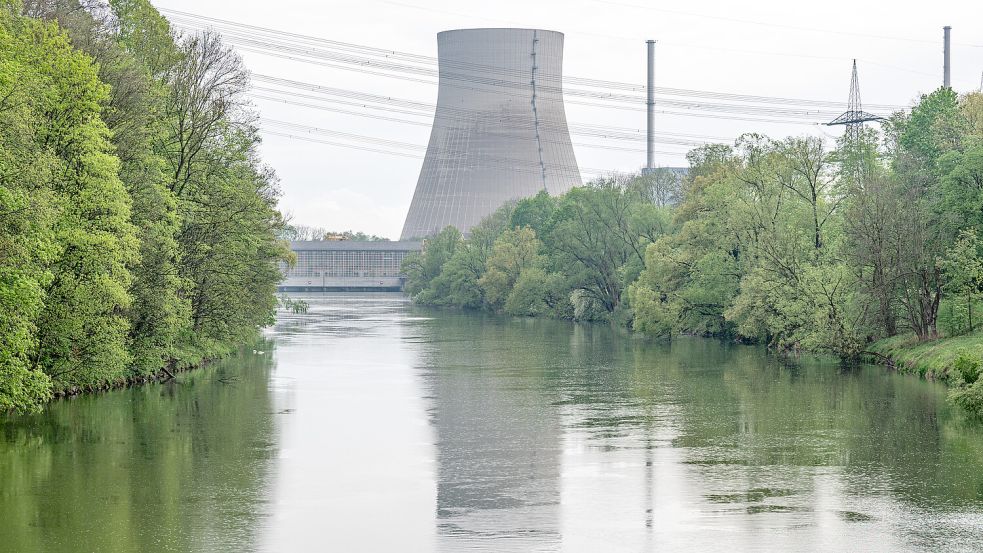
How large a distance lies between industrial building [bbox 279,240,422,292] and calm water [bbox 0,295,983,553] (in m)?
105

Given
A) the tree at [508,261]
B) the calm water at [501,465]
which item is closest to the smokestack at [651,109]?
the tree at [508,261]

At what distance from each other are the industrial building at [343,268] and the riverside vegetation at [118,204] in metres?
97.1

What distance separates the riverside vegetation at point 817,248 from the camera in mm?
33875

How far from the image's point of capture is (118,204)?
25.4 metres

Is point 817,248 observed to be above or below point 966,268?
above

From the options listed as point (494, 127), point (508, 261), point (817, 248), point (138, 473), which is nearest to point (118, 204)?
point (138, 473)

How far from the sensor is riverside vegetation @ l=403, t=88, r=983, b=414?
3388cm

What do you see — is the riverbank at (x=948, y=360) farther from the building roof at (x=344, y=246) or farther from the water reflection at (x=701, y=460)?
the building roof at (x=344, y=246)

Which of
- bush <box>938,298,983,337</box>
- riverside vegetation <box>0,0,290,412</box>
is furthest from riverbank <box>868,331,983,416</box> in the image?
riverside vegetation <box>0,0,290,412</box>

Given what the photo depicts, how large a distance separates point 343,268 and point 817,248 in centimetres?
10481

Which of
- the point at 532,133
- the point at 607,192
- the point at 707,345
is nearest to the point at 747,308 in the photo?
the point at 707,345

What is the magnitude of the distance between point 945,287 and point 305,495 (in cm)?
2370

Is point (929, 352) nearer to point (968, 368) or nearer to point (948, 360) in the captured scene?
point (948, 360)

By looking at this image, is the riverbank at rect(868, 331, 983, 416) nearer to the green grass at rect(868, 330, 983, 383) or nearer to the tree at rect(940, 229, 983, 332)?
the green grass at rect(868, 330, 983, 383)
